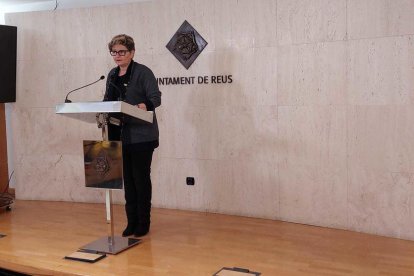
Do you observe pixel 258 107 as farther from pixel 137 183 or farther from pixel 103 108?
pixel 103 108

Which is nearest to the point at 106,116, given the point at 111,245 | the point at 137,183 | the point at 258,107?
the point at 137,183

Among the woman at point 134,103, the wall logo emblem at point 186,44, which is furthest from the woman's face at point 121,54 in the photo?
the wall logo emblem at point 186,44

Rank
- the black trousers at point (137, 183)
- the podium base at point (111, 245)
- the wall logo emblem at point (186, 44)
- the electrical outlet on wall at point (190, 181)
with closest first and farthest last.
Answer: the podium base at point (111, 245) → the black trousers at point (137, 183) → the wall logo emblem at point (186, 44) → the electrical outlet on wall at point (190, 181)

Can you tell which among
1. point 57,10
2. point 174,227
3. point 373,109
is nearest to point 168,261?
point 174,227

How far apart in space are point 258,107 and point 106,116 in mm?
1601

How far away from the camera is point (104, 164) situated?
358 centimetres

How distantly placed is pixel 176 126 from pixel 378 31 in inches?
82.8

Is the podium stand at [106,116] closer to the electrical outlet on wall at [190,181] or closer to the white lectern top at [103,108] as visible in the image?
the white lectern top at [103,108]

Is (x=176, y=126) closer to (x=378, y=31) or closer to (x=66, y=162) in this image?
(x=66, y=162)

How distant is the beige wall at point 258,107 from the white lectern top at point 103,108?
1444 millimetres

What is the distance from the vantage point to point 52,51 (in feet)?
18.3

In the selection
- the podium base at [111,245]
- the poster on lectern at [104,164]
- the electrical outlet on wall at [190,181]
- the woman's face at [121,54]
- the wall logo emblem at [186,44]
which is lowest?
the podium base at [111,245]

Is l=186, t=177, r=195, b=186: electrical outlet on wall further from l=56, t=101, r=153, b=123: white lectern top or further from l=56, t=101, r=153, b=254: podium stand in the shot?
l=56, t=101, r=153, b=123: white lectern top

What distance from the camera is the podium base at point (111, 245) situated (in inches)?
146
